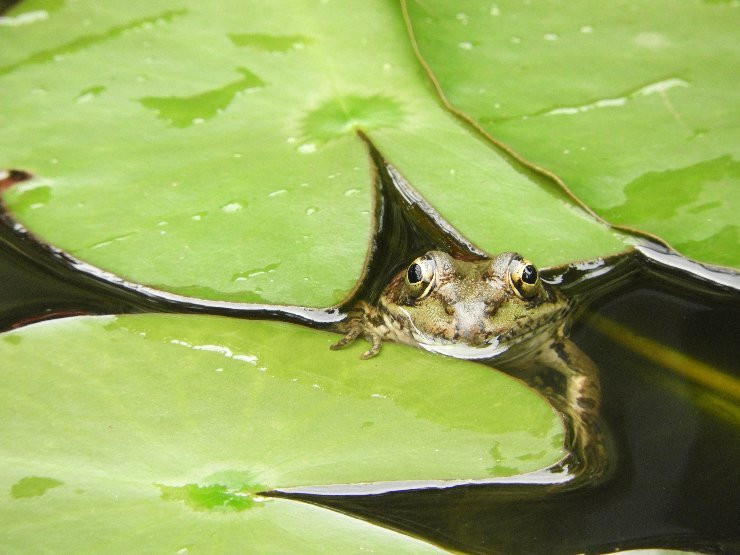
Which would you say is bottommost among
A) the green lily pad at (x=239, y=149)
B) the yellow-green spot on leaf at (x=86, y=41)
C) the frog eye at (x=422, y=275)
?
the frog eye at (x=422, y=275)

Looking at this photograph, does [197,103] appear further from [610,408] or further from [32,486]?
[610,408]

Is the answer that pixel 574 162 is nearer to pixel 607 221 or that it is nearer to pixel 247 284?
pixel 607 221

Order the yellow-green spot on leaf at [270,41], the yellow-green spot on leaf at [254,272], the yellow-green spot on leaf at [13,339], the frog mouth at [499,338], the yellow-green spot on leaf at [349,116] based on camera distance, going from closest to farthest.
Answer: the yellow-green spot on leaf at [13,339], the yellow-green spot on leaf at [254,272], the frog mouth at [499,338], the yellow-green spot on leaf at [349,116], the yellow-green spot on leaf at [270,41]

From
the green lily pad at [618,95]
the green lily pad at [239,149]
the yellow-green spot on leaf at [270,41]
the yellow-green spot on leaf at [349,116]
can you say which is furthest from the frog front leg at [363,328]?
the yellow-green spot on leaf at [270,41]

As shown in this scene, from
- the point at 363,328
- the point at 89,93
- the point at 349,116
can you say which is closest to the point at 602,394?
the point at 363,328

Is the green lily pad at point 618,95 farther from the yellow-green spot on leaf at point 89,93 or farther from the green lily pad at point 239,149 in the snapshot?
the yellow-green spot on leaf at point 89,93

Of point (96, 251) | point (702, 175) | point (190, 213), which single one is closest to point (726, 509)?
point (702, 175)

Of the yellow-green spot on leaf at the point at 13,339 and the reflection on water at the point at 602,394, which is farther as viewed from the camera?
the yellow-green spot on leaf at the point at 13,339
